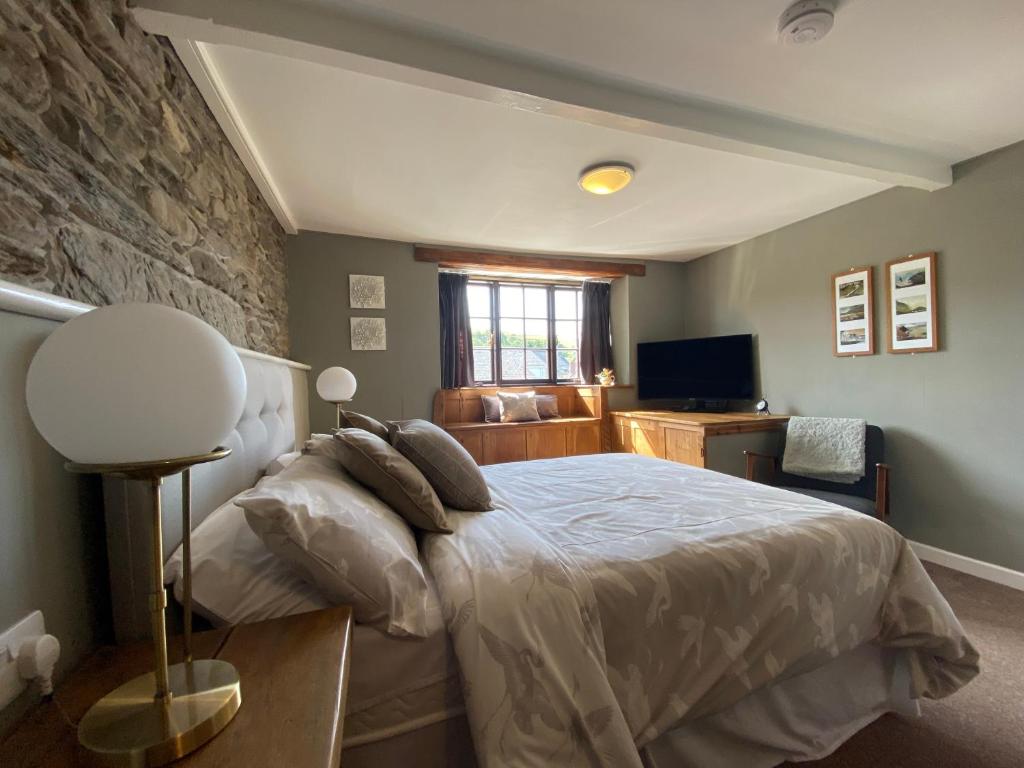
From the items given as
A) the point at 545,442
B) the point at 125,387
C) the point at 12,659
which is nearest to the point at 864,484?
the point at 545,442

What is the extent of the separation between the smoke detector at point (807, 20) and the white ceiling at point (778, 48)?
0.03 m

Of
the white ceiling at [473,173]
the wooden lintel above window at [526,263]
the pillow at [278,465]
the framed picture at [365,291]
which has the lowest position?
the pillow at [278,465]

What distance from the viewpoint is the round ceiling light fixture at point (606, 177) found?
236 centimetres

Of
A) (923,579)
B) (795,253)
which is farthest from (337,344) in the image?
(795,253)

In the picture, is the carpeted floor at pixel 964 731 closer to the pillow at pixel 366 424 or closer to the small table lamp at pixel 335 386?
the pillow at pixel 366 424

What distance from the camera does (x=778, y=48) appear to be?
155 cm

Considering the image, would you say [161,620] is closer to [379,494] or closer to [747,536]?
[379,494]

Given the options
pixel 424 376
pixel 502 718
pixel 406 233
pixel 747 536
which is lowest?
pixel 502 718

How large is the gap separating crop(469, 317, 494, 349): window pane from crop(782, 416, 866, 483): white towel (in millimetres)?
2835

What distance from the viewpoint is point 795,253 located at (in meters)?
3.44

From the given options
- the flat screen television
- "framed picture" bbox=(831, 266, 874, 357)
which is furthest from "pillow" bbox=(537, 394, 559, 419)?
Result: "framed picture" bbox=(831, 266, 874, 357)

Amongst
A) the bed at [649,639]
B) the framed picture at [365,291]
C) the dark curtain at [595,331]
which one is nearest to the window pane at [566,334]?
the dark curtain at [595,331]

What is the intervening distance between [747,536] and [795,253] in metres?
3.13

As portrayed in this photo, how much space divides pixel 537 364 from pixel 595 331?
0.76m
